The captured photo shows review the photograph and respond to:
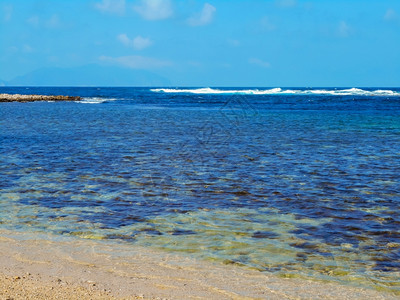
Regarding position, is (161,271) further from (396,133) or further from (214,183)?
(396,133)

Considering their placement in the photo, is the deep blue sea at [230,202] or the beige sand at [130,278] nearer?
the beige sand at [130,278]

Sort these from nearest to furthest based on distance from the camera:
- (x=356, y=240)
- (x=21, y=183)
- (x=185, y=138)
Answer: (x=356, y=240) < (x=21, y=183) < (x=185, y=138)

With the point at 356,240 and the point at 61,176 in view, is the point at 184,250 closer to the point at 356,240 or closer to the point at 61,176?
the point at 356,240

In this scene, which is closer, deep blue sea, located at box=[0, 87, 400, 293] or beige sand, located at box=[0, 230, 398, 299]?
beige sand, located at box=[0, 230, 398, 299]

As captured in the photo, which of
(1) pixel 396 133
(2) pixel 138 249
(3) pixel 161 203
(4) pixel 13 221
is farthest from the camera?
(1) pixel 396 133

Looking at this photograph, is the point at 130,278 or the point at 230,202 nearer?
the point at 130,278

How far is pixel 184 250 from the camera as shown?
24.7 feet

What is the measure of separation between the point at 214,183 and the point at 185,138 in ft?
39.5

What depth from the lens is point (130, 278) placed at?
6215 millimetres

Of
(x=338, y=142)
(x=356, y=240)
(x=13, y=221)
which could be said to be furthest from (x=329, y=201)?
(x=338, y=142)

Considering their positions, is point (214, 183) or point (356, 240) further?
point (214, 183)

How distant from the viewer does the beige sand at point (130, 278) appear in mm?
5675

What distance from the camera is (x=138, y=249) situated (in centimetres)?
752

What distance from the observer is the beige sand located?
567cm
